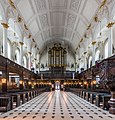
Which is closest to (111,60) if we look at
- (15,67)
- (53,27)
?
(15,67)

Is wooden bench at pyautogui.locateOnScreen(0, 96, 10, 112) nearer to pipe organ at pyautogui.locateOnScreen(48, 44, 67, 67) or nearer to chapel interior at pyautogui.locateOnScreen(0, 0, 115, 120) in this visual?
chapel interior at pyautogui.locateOnScreen(0, 0, 115, 120)

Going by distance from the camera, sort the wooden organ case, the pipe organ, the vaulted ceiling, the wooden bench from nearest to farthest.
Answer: the wooden bench → the vaulted ceiling → the wooden organ case → the pipe organ

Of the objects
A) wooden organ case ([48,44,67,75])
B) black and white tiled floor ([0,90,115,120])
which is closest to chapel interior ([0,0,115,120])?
black and white tiled floor ([0,90,115,120])

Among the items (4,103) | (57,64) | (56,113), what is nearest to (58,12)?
(4,103)

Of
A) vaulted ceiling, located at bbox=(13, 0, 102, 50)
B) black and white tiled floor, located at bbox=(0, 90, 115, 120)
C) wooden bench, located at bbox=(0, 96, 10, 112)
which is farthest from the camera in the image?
vaulted ceiling, located at bbox=(13, 0, 102, 50)

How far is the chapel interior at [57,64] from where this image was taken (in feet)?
33.9

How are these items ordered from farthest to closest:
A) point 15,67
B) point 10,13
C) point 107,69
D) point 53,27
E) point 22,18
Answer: point 53,27, point 22,18, point 15,67, point 10,13, point 107,69

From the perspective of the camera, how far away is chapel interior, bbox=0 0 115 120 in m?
10.3

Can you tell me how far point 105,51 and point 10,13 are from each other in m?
13.1

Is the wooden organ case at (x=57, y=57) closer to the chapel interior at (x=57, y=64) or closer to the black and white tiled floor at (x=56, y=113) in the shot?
the chapel interior at (x=57, y=64)

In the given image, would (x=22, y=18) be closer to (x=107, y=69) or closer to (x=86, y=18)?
(x=86, y=18)

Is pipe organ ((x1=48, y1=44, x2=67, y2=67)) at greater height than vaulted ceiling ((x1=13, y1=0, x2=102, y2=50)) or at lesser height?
lesser

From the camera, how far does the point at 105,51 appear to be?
24953 millimetres

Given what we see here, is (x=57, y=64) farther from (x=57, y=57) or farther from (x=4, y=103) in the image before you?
(x=4, y=103)
